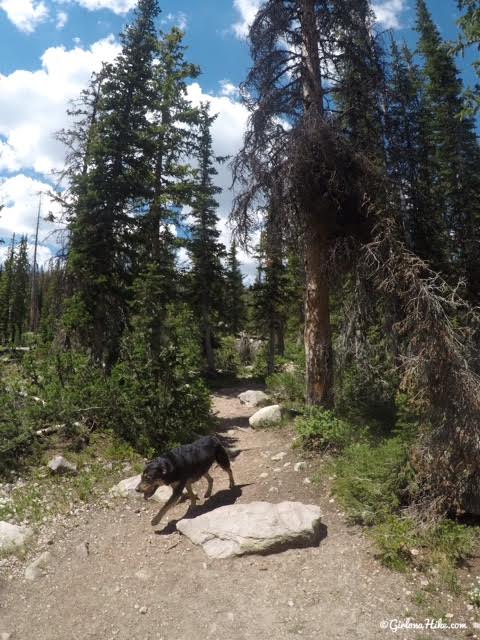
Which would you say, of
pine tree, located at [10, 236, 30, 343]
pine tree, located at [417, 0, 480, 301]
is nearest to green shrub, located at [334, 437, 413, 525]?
pine tree, located at [417, 0, 480, 301]

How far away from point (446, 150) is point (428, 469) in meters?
19.9

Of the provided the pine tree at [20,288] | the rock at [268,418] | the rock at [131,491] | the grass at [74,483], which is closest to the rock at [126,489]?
the rock at [131,491]

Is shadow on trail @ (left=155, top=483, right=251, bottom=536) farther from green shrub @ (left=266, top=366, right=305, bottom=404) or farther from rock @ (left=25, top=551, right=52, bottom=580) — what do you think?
green shrub @ (left=266, top=366, right=305, bottom=404)

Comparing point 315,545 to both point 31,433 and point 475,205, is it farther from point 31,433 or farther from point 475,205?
point 475,205

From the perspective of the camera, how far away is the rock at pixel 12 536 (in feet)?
19.4

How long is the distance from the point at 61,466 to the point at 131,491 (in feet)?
5.10

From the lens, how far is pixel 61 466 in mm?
8039

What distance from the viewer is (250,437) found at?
440 inches

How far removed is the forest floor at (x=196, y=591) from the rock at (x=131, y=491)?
699 millimetres

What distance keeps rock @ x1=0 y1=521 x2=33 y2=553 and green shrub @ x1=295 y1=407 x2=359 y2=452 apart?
16.7ft

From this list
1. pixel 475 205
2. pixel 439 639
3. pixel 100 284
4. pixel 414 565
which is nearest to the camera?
pixel 439 639

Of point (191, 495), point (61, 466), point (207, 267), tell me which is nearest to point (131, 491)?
point (191, 495)

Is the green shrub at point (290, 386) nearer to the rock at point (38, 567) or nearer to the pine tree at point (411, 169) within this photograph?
the pine tree at point (411, 169)

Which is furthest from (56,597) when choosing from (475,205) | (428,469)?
(475,205)
